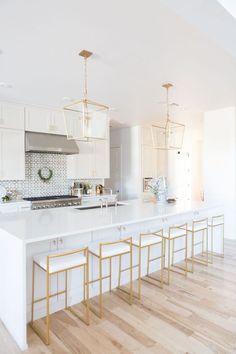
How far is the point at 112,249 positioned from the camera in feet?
8.25

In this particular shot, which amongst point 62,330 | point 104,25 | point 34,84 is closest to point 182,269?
point 62,330

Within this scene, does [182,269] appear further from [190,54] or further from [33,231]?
[190,54]

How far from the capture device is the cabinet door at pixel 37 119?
479cm

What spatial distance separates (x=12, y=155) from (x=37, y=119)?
2.84ft

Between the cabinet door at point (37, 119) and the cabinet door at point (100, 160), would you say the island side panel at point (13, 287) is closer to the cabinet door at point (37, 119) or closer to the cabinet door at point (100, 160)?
the cabinet door at point (37, 119)

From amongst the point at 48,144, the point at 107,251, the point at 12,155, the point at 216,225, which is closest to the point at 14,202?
the point at 12,155

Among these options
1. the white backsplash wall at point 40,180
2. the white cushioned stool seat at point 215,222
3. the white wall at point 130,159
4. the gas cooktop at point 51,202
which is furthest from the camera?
the white wall at point 130,159

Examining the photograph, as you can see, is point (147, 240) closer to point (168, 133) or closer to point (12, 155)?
point (168, 133)

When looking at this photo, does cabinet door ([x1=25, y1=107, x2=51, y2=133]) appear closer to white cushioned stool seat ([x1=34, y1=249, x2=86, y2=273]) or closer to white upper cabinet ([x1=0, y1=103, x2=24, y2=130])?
white upper cabinet ([x1=0, y1=103, x2=24, y2=130])

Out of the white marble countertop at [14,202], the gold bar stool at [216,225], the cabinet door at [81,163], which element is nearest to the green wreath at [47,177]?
the cabinet door at [81,163]

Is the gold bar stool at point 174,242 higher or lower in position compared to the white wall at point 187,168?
lower

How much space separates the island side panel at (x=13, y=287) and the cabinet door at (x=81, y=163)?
131 inches

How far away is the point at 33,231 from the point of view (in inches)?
85.0

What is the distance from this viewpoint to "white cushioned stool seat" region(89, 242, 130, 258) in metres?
2.46
